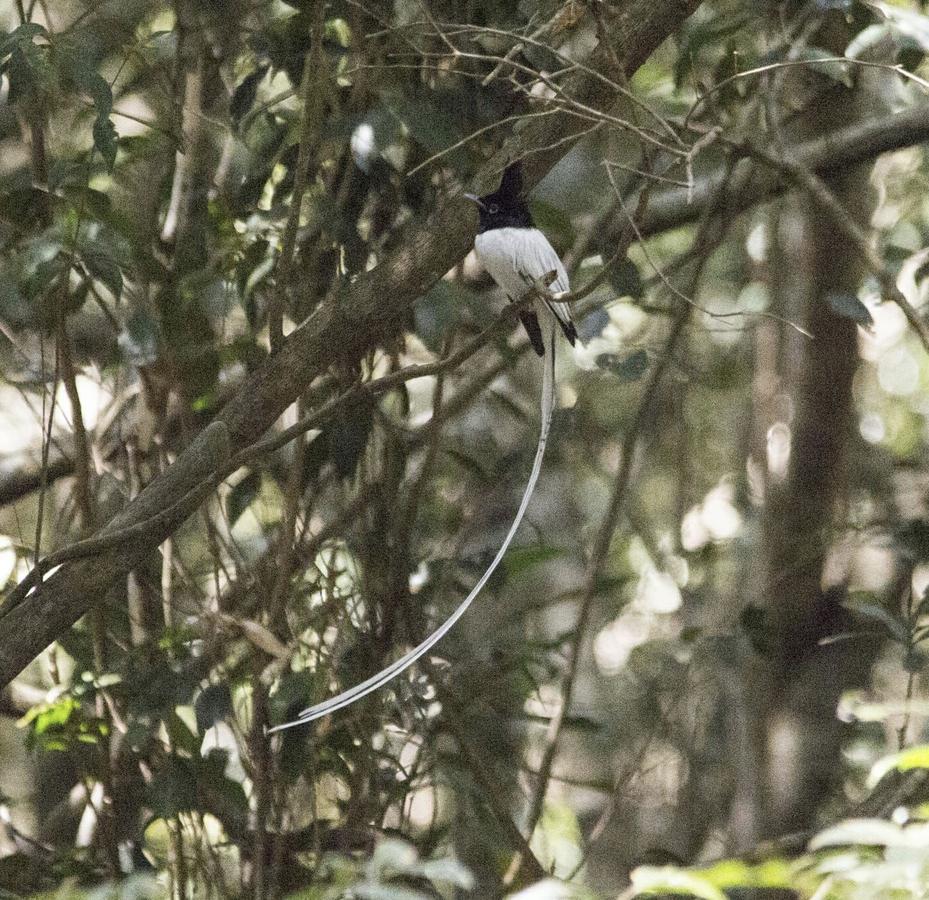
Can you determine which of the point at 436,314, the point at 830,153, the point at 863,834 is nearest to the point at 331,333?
the point at 436,314

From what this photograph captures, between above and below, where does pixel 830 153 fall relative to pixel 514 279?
above

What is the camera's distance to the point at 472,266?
3.71 metres

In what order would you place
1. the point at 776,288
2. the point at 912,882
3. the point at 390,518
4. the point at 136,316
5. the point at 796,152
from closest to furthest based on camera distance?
the point at 912,882
the point at 136,316
the point at 390,518
the point at 796,152
the point at 776,288

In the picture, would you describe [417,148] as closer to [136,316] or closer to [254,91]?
[254,91]

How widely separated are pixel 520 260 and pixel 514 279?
0.24ft

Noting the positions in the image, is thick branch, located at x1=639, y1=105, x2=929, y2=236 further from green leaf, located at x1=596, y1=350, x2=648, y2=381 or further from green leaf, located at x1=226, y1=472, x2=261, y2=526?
green leaf, located at x1=226, y1=472, x2=261, y2=526

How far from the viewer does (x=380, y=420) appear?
2766 millimetres

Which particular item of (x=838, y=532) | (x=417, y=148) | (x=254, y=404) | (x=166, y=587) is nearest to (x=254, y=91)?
(x=417, y=148)

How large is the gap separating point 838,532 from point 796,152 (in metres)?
0.97

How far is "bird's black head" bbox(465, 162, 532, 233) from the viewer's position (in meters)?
2.36

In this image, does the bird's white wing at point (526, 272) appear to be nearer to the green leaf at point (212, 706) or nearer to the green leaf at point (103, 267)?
the green leaf at point (212, 706)

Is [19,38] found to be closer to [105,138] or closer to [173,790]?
[105,138]

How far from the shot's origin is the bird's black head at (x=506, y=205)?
236 cm

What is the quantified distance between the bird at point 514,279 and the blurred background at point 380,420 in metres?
0.11
